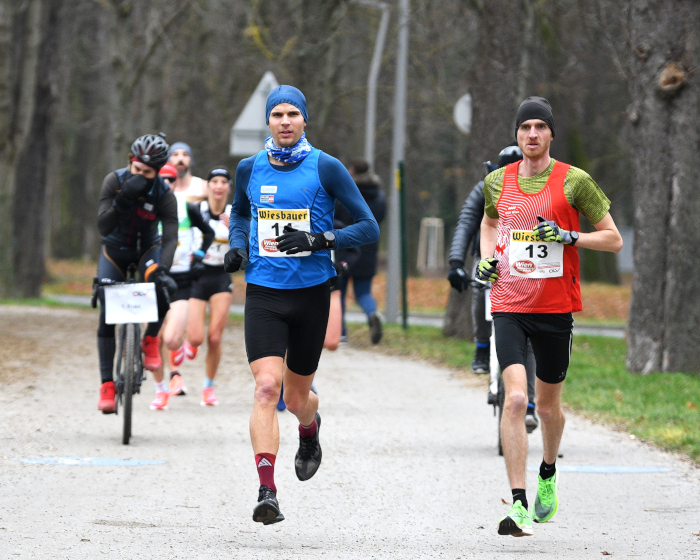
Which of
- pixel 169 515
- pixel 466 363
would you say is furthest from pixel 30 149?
pixel 169 515

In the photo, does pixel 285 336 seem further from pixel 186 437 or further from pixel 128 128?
pixel 128 128

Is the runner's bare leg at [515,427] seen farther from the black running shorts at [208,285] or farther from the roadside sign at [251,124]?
the roadside sign at [251,124]

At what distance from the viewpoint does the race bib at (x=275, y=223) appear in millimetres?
5965

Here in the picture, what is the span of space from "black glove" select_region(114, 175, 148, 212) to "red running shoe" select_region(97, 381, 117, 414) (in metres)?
1.26

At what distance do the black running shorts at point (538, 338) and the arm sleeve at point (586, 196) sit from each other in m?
0.53

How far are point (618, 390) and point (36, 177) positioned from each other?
1842 centimetres

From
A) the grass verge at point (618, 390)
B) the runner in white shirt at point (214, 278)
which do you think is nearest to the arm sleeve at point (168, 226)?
the runner in white shirt at point (214, 278)

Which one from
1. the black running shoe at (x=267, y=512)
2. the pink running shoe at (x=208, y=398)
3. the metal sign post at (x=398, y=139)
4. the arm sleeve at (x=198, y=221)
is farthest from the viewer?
the metal sign post at (x=398, y=139)

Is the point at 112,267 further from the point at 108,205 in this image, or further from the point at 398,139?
the point at 398,139

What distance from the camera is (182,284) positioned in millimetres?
10430

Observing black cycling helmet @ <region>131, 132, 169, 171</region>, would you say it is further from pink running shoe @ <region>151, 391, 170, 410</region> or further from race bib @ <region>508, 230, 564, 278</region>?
race bib @ <region>508, 230, 564, 278</region>

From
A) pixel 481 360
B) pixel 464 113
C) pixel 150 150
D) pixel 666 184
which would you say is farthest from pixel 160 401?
pixel 464 113

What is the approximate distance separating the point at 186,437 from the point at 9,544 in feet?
11.4

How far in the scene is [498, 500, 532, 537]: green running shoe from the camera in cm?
549
